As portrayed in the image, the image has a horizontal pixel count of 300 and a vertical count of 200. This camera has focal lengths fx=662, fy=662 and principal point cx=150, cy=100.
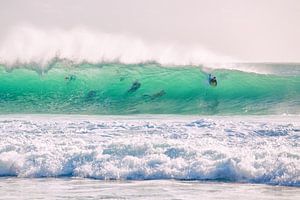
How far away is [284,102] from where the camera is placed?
2259 centimetres

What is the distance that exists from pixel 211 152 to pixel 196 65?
50.9 feet

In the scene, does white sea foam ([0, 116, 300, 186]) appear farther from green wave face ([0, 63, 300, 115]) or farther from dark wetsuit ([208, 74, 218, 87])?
dark wetsuit ([208, 74, 218, 87])

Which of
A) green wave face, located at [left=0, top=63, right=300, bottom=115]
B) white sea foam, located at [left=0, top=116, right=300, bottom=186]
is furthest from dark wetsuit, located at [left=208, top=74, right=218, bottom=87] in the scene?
white sea foam, located at [left=0, top=116, right=300, bottom=186]

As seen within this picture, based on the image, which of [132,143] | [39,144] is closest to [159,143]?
[132,143]

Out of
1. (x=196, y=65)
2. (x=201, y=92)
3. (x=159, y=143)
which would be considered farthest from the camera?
(x=196, y=65)

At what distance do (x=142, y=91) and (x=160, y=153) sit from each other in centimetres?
1280

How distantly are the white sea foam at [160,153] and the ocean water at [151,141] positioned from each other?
0.7 inches

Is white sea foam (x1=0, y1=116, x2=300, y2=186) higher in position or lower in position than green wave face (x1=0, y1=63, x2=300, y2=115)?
lower

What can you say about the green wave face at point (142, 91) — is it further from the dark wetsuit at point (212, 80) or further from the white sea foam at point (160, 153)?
the white sea foam at point (160, 153)

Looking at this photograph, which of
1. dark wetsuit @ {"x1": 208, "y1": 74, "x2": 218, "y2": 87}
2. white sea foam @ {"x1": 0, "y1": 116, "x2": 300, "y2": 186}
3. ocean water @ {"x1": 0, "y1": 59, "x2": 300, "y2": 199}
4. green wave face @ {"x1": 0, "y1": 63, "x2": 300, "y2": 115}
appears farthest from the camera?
dark wetsuit @ {"x1": 208, "y1": 74, "x2": 218, "y2": 87}

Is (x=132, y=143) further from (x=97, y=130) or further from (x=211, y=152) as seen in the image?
(x=97, y=130)

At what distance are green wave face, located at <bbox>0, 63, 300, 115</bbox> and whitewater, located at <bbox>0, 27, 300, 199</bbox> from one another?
0.04 m

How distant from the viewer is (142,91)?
24.4 m

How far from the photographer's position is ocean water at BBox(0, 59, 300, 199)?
9969 millimetres
